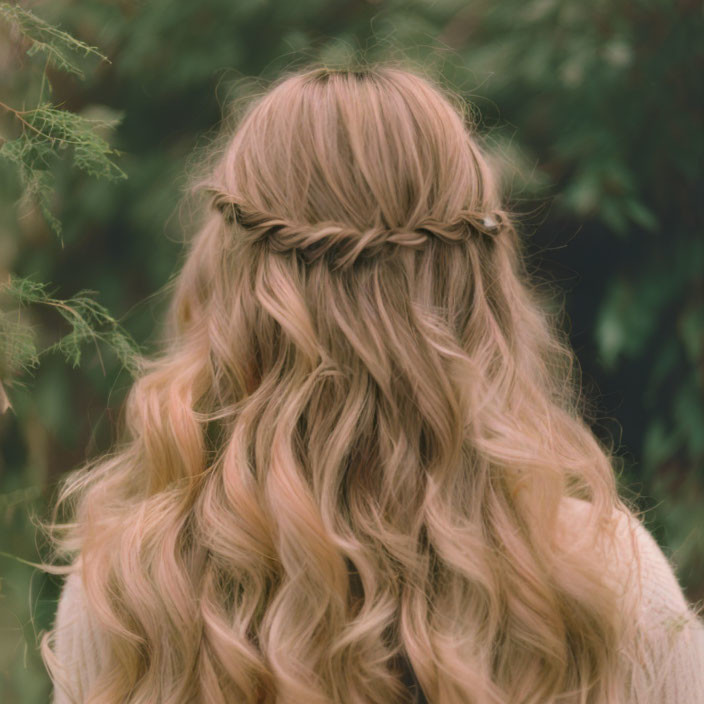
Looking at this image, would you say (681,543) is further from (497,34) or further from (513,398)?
(497,34)

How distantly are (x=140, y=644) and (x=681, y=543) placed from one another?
1089 millimetres

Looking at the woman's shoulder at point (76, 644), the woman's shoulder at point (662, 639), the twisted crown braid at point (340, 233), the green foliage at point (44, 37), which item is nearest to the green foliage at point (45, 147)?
the green foliage at point (44, 37)

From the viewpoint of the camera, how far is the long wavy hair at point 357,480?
0.93 meters

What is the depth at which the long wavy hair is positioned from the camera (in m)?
0.93

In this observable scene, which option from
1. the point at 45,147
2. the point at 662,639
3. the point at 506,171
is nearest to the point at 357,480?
the point at 662,639

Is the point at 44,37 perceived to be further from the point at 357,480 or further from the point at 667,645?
the point at 667,645

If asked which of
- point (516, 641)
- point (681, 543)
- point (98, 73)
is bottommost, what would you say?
point (681, 543)

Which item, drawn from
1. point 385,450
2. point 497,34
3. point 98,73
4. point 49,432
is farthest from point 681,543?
Answer: point 98,73

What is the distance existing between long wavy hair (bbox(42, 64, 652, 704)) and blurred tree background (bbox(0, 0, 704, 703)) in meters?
0.55

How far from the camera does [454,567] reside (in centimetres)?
93

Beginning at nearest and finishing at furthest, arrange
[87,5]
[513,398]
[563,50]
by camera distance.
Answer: [513,398], [87,5], [563,50]

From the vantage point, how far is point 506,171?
162cm

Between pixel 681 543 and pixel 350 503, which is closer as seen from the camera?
pixel 350 503

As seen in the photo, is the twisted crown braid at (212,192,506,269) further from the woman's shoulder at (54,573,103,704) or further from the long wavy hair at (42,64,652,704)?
the woman's shoulder at (54,573,103,704)
